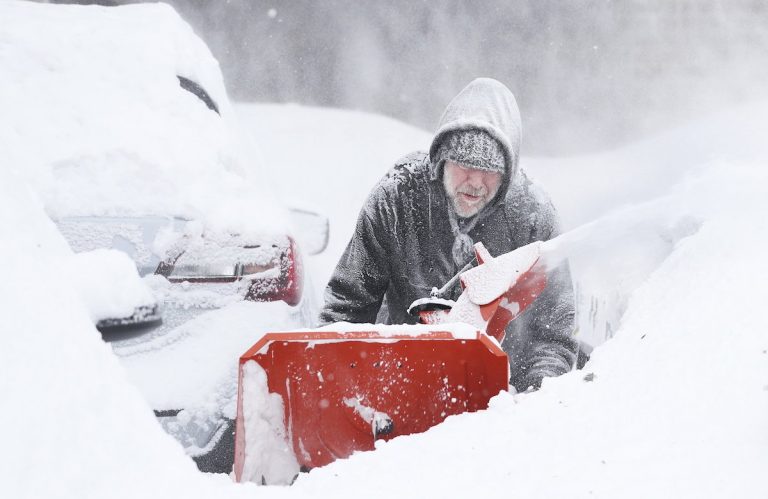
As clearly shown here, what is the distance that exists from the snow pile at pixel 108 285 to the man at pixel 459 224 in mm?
1845

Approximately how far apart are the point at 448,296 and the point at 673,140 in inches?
198

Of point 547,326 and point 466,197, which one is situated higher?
point 466,197

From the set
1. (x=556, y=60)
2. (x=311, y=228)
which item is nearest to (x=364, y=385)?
(x=311, y=228)

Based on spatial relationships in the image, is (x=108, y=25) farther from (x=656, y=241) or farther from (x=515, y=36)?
(x=515, y=36)

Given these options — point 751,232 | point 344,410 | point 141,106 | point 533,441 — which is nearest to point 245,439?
point 344,410

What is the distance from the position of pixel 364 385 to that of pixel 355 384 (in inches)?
1.1

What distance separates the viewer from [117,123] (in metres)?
2.35

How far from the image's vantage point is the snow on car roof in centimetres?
214

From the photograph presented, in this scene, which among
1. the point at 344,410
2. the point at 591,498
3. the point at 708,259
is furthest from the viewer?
the point at 708,259

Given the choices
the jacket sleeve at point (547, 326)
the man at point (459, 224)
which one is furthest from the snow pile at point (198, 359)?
the jacket sleeve at point (547, 326)

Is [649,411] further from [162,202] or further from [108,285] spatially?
[162,202]

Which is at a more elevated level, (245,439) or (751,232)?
(751,232)

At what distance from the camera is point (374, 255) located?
2.97 meters

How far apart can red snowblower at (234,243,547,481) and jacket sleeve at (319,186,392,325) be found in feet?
2.73
